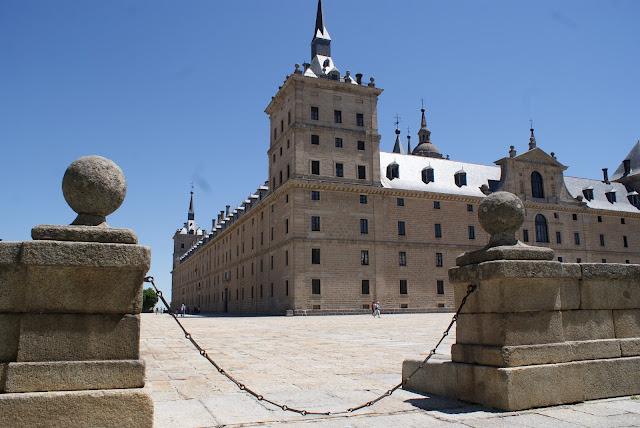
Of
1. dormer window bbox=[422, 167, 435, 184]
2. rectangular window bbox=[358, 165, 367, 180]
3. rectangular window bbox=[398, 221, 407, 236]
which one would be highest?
dormer window bbox=[422, 167, 435, 184]

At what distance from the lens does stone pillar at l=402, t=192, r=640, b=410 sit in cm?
586

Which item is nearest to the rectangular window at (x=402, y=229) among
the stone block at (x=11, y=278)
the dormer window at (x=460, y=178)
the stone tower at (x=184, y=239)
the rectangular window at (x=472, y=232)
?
the rectangular window at (x=472, y=232)

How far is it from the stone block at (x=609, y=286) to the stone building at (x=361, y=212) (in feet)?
115

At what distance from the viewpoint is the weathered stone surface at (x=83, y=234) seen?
14.1 ft

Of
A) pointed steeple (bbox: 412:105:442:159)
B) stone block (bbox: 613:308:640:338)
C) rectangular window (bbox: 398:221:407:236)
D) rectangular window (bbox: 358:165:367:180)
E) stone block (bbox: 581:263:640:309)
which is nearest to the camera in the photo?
stone block (bbox: 581:263:640:309)

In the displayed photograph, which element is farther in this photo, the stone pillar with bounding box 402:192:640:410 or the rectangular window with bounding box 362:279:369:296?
the rectangular window with bounding box 362:279:369:296

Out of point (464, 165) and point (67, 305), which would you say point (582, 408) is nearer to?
point (67, 305)

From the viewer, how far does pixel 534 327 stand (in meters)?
6.05

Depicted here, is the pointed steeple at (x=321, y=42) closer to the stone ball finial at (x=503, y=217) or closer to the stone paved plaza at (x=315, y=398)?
the stone paved plaza at (x=315, y=398)

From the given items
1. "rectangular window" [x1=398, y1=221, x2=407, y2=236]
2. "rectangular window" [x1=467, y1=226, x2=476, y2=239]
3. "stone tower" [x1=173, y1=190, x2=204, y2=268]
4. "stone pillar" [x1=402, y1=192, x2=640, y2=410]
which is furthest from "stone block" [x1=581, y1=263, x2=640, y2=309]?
"stone tower" [x1=173, y1=190, x2=204, y2=268]

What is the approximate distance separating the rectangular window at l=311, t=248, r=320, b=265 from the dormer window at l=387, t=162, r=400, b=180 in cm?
1140

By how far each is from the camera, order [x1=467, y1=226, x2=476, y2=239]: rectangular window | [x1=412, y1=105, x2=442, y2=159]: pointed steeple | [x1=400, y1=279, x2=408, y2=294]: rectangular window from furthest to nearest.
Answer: [x1=412, y1=105, x2=442, y2=159]: pointed steeple < [x1=467, y1=226, x2=476, y2=239]: rectangular window < [x1=400, y1=279, x2=408, y2=294]: rectangular window

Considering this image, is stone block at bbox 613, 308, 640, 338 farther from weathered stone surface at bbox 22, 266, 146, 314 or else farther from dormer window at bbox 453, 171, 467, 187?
dormer window at bbox 453, 171, 467, 187

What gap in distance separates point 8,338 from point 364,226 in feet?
136
